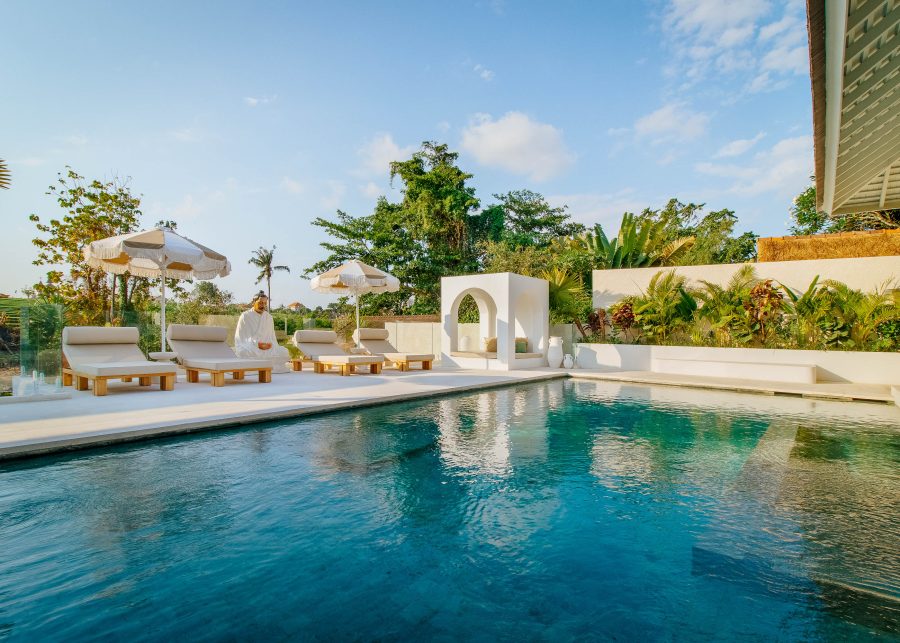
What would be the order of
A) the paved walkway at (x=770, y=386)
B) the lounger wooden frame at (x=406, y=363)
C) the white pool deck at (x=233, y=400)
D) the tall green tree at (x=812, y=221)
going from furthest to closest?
the tall green tree at (x=812, y=221) → the lounger wooden frame at (x=406, y=363) → the paved walkway at (x=770, y=386) → the white pool deck at (x=233, y=400)

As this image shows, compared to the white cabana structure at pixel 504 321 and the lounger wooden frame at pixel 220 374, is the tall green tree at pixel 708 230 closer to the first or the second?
the white cabana structure at pixel 504 321

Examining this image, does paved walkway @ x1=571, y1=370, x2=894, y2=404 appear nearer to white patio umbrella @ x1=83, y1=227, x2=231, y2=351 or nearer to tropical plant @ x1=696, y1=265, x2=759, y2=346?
tropical plant @ x1=696, y1=265, x2=759, y2=346

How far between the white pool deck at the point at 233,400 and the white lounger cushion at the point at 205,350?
44cm

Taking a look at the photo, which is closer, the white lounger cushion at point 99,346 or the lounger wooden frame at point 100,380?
the lounger wooden frame at point 100,380

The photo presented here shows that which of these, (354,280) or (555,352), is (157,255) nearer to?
(354,280)

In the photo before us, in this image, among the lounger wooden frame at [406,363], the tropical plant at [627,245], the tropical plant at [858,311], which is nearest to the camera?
the tropical plant at [858,311]

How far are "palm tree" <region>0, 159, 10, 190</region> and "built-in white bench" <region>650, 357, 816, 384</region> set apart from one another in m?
14.6

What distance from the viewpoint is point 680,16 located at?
12031 millimetres

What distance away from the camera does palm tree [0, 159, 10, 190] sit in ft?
25.5

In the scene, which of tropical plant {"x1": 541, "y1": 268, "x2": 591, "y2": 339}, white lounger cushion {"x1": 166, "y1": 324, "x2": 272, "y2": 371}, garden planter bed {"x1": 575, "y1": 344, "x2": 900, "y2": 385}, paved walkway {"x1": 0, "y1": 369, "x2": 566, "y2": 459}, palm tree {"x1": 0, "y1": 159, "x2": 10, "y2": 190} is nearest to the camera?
paved walkway {"x1": 0, "y1": 369, "x2": 566, "y2": 459}

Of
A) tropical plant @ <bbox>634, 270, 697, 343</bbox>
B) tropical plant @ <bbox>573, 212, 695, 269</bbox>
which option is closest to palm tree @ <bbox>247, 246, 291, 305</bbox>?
tropical plant @ <bbox>573, 212, 695, 269</bbox>

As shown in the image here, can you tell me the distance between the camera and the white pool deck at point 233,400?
530 cm

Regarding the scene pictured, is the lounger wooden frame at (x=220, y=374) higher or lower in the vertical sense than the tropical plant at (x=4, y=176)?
lower

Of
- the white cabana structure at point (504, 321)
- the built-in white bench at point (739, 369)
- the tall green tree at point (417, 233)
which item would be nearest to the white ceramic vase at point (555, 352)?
the white cabana structure at point (504, 321)
